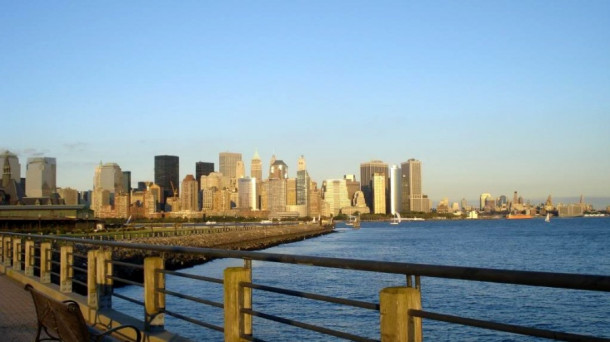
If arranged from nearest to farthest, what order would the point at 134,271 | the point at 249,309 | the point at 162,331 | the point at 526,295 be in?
the point at 249,309 → the point at 162,331 → the point at 526,295 → the point at 134,271

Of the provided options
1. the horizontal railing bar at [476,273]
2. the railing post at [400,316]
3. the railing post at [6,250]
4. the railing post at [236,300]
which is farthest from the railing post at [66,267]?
the railing post at [6,250]

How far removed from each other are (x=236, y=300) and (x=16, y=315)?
658 centimetres

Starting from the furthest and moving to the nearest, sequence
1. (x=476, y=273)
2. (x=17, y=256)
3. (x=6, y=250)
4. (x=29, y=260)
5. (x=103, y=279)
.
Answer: (x=6, y=250) → (x=17, y=256) → (x=29, y=260) → (x=103, y=279) → (x=476, y=273)

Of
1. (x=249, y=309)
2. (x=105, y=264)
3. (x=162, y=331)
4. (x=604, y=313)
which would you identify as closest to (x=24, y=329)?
(x=105, y=264)

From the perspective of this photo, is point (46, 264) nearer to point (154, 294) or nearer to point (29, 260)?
point (29, 260)

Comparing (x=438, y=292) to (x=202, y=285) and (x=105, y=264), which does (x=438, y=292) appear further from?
(x=105, y=264)

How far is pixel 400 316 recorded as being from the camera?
4.09 metres

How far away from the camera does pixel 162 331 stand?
780 cm

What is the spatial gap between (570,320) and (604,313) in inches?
98.6

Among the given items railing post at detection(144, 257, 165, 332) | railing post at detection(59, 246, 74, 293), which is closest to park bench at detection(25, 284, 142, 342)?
railing post at detection(144, 257, 165, 332)

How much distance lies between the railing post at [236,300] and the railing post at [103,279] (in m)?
3.97

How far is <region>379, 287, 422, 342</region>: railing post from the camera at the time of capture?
409cm

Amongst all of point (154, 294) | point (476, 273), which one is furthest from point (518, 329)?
point (154, 294)

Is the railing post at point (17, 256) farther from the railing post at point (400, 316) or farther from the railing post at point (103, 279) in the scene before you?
the railing post at point (400, 316)
